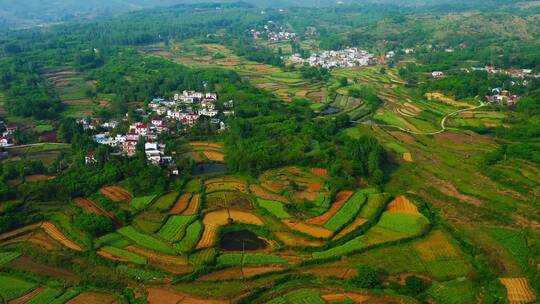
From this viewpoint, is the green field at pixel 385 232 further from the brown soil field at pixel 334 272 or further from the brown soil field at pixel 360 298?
the brown soil field at pixel 360 298

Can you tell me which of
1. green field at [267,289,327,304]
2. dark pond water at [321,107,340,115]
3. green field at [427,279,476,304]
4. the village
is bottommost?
green field at [427,279,476,304]

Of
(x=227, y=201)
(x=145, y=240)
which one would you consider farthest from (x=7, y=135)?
(x=145, y=240)

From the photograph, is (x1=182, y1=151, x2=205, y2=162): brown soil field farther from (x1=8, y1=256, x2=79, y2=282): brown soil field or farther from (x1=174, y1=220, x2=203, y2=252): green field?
(x1=8, y1=256, x2=79, y2=282): brown soil field

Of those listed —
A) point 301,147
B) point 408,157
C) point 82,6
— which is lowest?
point 408,157

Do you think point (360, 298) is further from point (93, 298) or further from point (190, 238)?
point (93, 298)

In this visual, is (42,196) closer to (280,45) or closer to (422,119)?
(422,119)

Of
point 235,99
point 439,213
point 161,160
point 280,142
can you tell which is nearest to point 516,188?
point 439,213

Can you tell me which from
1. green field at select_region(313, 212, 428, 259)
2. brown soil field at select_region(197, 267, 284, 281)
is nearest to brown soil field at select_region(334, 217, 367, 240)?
green field at select_region(313, 212, 428, 259)
